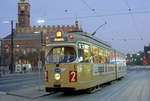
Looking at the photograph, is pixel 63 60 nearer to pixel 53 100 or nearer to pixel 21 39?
pixel 53 100

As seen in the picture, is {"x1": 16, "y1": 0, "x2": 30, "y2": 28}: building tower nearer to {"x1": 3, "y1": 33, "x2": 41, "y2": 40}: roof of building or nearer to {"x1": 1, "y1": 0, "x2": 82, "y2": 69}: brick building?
{"x1": 1, "y1": 0, "x2": 82, "y2": 69}: brick building

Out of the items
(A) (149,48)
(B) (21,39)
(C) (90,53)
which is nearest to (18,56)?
(B) (21,39)

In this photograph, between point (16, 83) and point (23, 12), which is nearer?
point (16, 83)

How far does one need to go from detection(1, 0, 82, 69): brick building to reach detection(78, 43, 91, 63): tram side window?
55582 millimetres

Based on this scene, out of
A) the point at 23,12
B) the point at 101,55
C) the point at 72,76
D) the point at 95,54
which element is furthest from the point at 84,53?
the point at 23,12

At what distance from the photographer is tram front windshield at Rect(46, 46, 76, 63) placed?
41.9 feet

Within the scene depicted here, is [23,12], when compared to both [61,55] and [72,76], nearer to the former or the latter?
[61,55]

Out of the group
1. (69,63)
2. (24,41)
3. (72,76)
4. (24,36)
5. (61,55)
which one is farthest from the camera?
(24,36)

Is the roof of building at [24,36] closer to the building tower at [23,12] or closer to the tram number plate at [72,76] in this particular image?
the building tower at [23,12]

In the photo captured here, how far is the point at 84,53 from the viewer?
13383mm

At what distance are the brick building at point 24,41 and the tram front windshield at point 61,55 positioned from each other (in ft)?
183

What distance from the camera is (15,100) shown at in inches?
479

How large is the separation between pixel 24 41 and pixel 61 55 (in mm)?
81577

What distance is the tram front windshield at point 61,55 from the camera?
1277 centimetres
